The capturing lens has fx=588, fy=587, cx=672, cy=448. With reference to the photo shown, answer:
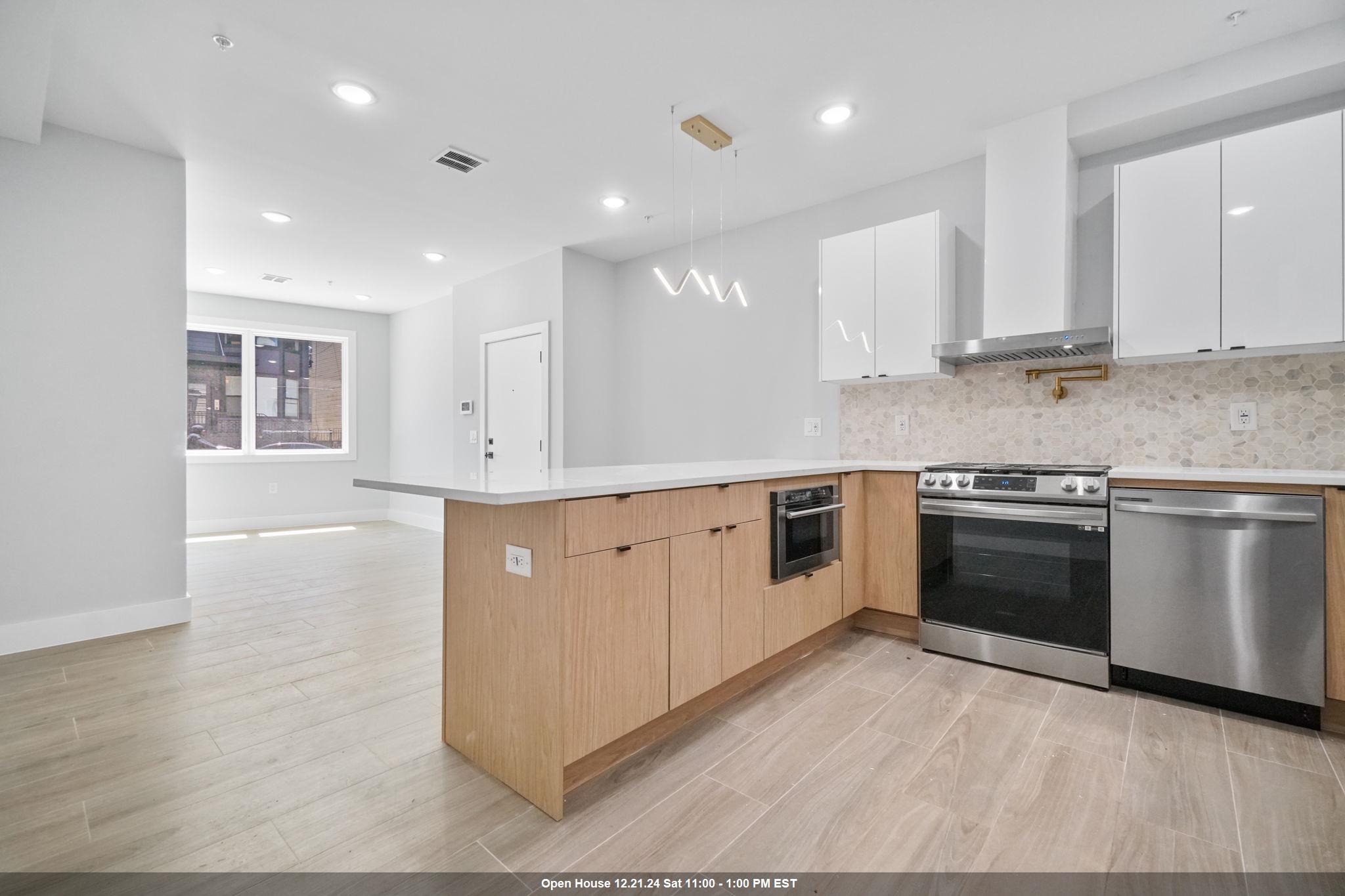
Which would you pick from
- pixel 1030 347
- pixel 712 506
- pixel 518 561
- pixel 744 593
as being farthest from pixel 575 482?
pixel 1030 347

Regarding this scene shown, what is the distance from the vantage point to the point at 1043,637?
8.59ft

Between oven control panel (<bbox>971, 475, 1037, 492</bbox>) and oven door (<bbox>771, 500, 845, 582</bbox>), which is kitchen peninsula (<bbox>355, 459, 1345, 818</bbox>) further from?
oven control panel (<bbox>971, 475, 1037, 492</bbox>)

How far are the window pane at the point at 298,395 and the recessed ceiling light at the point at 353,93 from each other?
5281mm

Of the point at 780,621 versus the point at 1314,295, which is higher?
the point at 1314,295

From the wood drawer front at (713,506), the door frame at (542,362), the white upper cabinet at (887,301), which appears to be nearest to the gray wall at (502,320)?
the door frame at (542,362)

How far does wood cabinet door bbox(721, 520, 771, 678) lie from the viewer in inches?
88.1

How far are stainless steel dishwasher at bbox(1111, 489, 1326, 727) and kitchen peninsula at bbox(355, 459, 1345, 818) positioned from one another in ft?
0.32

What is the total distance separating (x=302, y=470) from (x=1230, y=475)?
27.0 ft

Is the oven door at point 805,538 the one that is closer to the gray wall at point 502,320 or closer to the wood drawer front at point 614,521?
the wood drawer front at point 614,521

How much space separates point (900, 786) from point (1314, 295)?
2440 millimetres

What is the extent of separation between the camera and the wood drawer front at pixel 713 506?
2008 mm

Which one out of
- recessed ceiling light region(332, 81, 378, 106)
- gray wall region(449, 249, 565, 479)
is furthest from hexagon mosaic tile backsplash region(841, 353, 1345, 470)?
recessed ceiling light region(332, 81, 378, 106)

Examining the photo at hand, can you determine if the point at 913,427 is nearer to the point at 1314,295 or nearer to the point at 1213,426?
the point at 1213,426

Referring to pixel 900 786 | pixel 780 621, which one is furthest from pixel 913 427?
pixel 900 786
